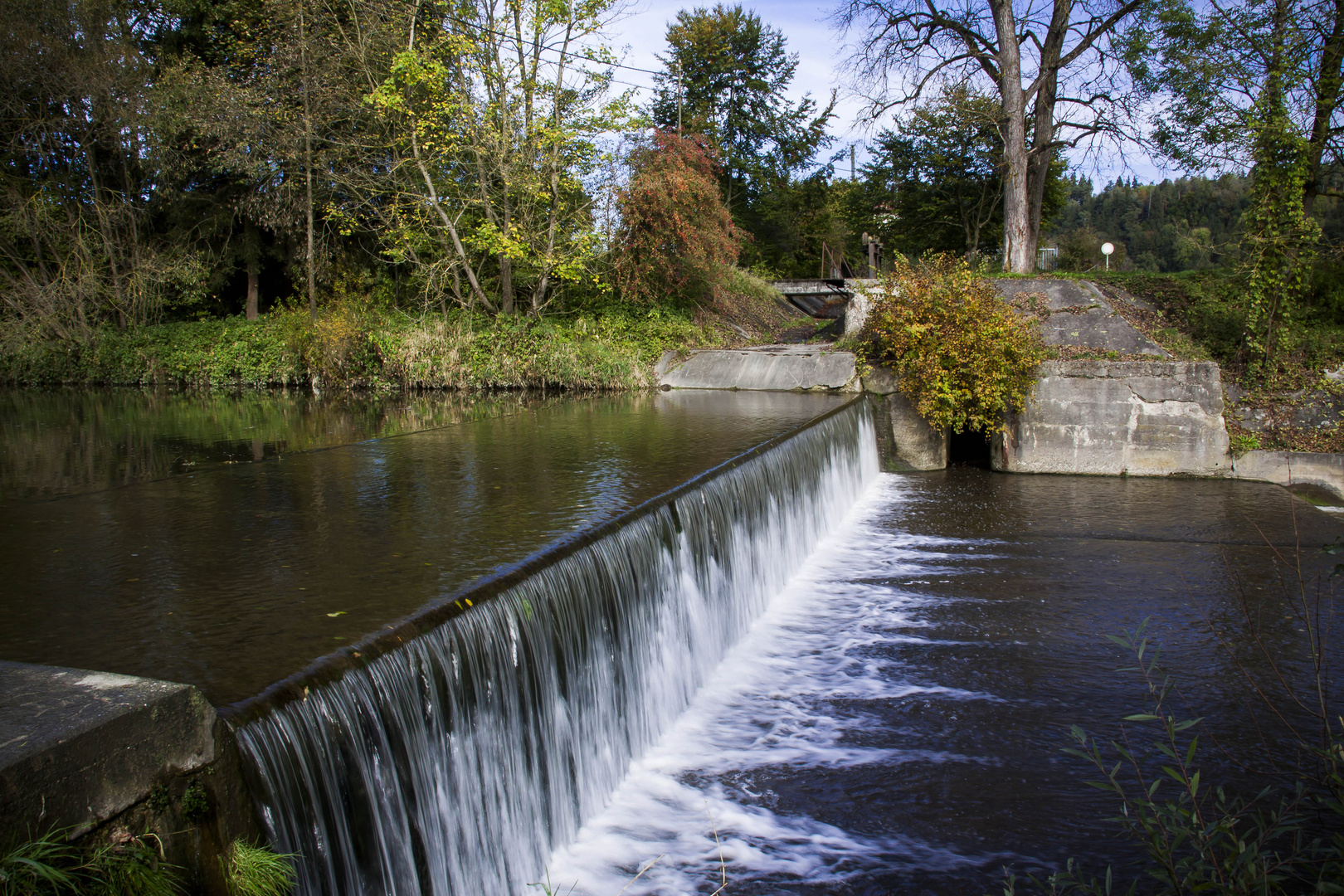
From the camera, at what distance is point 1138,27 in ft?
56.9

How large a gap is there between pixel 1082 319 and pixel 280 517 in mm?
11895

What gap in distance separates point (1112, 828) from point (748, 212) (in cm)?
3299

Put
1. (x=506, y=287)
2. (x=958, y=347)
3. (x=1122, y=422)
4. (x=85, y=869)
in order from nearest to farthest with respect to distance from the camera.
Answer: (x=85, y=869) < (x=1122, y=422) < (x=958, y=347) < (x=506, y=287)

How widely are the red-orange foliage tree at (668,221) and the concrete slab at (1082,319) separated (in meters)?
6.78

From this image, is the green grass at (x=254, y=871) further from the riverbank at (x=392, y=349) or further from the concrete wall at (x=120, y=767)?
the riverbank at (x=392, y=349)

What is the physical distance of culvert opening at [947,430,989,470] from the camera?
1237 centimetres

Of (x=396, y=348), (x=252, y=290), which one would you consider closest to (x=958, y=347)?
(x=396, y=348)

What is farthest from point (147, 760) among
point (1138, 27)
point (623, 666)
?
point (1138, 27)

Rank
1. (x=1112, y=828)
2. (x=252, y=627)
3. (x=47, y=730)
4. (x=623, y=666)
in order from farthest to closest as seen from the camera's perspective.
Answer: (x=623, y=666)
(x=1112, y=828)
(x=252, y=627)
(x=47, y=730)

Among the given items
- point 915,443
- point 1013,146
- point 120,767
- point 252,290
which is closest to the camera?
point 120,767

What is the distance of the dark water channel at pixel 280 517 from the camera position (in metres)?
3.02

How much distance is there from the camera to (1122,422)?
10.9 meters

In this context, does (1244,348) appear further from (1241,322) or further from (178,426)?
(178,426)

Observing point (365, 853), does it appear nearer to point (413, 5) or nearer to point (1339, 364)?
point (1339, 364)
